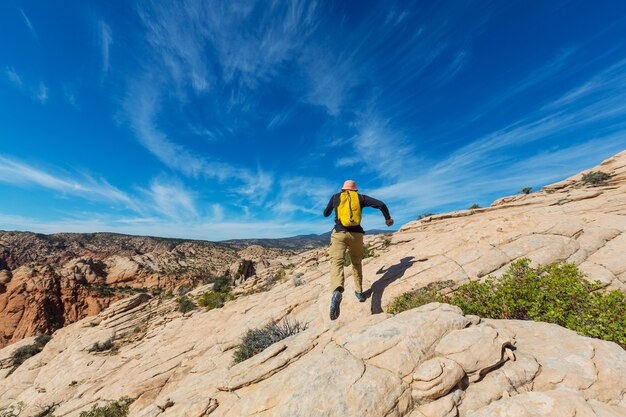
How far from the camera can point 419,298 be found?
25.7 feet

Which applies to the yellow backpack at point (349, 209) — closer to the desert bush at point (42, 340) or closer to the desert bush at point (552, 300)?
the desert bush at point (552, 300)

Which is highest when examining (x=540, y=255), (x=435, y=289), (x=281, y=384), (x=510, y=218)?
(x=510, y=218)

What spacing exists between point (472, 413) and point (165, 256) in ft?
259

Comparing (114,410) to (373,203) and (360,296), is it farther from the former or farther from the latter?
(373,203)

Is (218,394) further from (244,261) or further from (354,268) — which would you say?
(244,261)

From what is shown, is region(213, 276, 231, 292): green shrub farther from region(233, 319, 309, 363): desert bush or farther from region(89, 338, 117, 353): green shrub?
region(233, 319, 309, 363): desert bush

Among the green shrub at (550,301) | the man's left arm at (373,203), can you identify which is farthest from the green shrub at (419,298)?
the man's left arm at (373,203)

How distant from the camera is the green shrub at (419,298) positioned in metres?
7.74

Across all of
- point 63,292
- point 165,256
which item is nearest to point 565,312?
point 63,292

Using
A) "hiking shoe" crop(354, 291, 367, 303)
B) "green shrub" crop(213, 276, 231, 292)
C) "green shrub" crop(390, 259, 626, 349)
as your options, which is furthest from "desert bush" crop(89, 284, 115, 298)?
"green shrub" crop(390, 259, 626, 349)

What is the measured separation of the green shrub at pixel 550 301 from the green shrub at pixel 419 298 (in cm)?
3

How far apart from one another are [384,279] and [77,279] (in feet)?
200

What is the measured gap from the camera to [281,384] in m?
4.55

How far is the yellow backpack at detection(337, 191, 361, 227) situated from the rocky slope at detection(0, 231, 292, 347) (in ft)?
101
